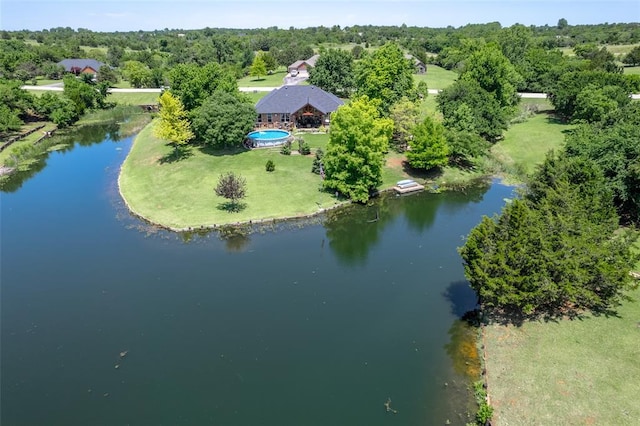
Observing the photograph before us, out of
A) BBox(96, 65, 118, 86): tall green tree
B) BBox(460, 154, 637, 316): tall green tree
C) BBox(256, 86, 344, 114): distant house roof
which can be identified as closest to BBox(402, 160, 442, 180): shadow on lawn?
BBox(256, 86, 344, 114): distant house roof

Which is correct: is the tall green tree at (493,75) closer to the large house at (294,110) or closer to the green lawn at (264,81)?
the large house at (294,110)

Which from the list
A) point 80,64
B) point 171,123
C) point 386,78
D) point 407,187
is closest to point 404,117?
point 386,78

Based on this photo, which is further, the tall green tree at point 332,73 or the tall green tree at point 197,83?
the tall green tree at point 332,73

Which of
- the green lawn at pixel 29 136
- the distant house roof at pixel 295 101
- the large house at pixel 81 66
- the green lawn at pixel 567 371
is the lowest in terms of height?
the green lawn at pixel 567 371

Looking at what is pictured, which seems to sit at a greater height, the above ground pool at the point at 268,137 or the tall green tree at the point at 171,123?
the tall green tree at the point at 171,123

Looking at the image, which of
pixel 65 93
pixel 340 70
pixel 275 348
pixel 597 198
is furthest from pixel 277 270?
pixel 65 93

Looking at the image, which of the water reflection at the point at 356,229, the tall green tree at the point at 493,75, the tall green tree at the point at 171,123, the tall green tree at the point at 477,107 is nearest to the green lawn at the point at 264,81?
the tall green tree at the point at 493,75

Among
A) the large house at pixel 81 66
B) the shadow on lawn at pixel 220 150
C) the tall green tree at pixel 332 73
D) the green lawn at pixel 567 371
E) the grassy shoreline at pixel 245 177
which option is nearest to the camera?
the green lawn at pixel 567 371

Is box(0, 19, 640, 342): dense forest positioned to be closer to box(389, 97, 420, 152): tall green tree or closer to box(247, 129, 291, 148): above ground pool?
box(389, 97, 420, 152): tall green tree
